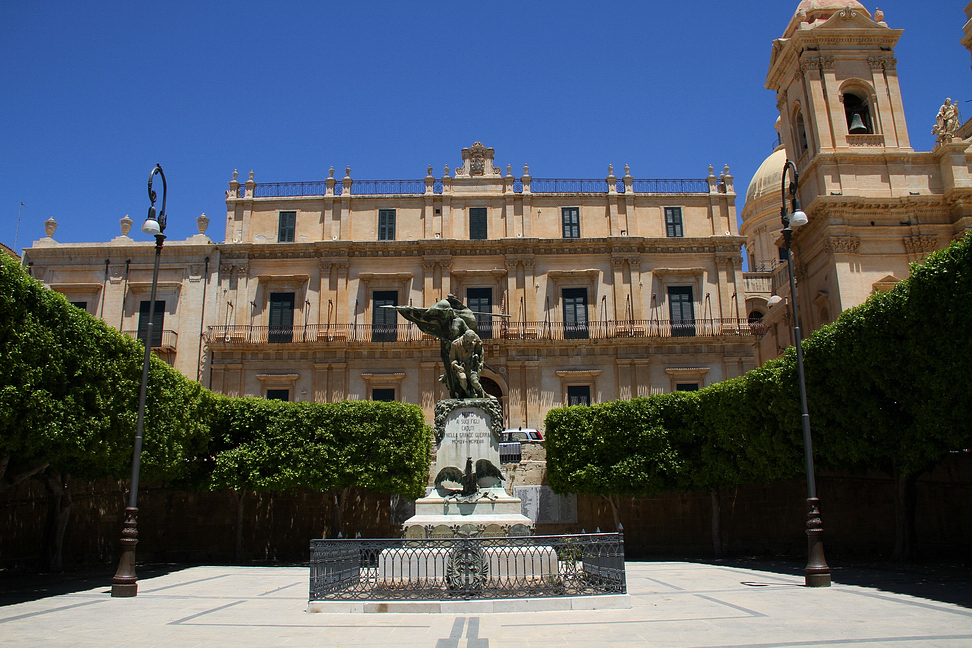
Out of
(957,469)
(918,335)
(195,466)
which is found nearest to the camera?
(918,335)

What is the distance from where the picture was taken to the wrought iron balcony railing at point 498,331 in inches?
1270

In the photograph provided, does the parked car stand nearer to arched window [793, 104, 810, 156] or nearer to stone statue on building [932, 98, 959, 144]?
arched window [793, 104, 810, 156]

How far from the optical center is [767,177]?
51906 millimetres

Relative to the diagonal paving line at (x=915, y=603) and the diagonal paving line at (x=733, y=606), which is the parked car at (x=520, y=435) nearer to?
the diagonal paving line at (x=733, y=606)

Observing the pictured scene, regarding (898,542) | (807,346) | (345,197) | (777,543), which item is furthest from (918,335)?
(345,197)

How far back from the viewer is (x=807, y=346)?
18.0 metres

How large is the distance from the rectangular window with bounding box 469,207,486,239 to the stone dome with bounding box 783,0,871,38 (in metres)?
16.4

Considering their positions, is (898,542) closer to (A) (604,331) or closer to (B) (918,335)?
(B) (918,335)

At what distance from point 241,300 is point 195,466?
42.2 feet

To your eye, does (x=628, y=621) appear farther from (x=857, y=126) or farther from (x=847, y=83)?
(x=847, y=83)

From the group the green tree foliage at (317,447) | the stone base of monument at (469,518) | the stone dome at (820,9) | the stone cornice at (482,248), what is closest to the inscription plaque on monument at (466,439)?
the stone base of monument at (469,518)

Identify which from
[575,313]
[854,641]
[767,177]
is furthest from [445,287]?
[767,177]

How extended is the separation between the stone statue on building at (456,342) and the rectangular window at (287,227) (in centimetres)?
2144

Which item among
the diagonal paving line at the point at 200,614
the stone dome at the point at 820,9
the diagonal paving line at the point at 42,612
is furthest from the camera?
the stone dome at the point at 820,9
